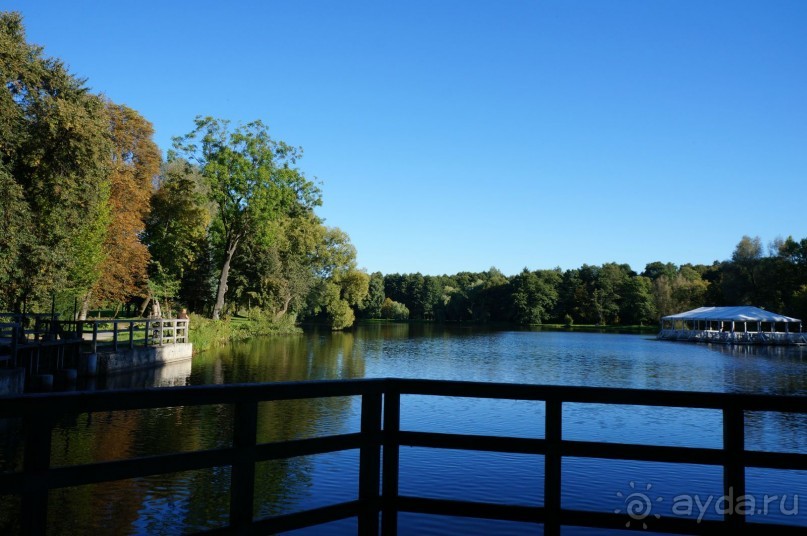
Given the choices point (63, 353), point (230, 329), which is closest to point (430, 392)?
point (63, 353)

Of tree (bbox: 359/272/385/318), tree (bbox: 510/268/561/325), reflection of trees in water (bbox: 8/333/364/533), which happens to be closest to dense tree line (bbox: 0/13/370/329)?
reflection of trees in water (bbox: 8/333/364/533)

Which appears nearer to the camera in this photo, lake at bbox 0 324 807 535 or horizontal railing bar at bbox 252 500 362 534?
horizontal railing bar at bbox 252 500 362 534

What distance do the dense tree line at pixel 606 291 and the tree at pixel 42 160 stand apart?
70.3 meters

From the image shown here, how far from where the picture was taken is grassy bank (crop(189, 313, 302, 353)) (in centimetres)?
3719

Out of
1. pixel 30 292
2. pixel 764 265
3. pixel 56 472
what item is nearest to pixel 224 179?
pixel 30 292

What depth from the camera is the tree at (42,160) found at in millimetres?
21156

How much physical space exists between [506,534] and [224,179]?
40815mm

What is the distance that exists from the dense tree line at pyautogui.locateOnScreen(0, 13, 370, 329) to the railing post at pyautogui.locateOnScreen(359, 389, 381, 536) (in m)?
20.2

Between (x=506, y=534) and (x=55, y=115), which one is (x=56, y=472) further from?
(x=55, y=115)

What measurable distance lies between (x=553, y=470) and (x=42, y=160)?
78.6ft

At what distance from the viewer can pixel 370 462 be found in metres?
4.32

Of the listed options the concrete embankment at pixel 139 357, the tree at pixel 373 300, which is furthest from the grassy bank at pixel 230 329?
the tree at pixel 373 300

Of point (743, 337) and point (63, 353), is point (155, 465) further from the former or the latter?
point (743, 337)

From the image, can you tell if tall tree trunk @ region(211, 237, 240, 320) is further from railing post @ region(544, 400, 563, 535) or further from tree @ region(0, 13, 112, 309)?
railing post @ region(544, 400, 563, 535)
